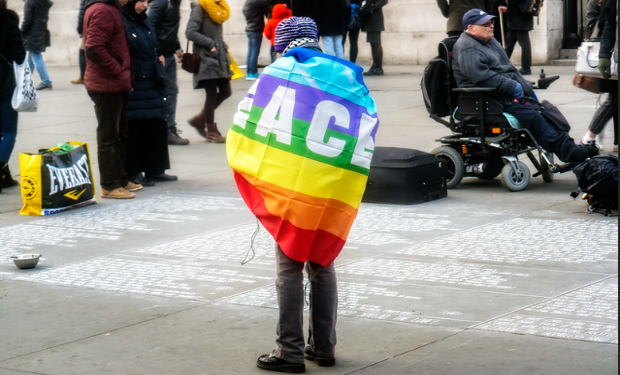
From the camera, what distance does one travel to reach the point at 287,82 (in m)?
4.64

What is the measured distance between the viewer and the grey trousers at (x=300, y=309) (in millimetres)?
4676

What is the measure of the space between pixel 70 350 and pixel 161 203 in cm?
402

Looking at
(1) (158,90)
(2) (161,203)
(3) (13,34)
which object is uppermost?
(3) (13,34)

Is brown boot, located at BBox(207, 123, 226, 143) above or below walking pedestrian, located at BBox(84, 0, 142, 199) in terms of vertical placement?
below

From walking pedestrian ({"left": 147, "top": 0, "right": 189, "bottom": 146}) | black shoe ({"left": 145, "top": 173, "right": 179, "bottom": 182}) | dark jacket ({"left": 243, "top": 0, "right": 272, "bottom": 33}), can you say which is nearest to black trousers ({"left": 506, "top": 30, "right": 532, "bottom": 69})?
dark jacket ({"left": 243, "top": 0, "right": 272, "bottom": 33})

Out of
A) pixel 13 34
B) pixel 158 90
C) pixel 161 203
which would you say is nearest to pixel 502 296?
pixel 161 203

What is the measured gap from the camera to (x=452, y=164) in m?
9.20

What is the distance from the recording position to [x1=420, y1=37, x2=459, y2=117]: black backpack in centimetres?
926

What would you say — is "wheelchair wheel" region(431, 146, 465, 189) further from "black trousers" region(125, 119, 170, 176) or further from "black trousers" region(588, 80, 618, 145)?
"black trousers" region(125, 119, 170, 176)

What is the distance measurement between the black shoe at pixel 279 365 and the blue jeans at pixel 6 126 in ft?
19.5

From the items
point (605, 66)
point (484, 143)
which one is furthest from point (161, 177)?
point (605, 66)

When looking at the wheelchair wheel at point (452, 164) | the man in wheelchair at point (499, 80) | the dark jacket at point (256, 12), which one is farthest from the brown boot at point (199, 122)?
the dark jacket at point (256, 12)

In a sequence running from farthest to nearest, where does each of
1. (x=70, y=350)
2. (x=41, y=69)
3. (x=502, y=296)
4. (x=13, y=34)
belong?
(x=41, y=69) → (x=13, y=34) → (x=502, y=296) → (x=70, y=350)

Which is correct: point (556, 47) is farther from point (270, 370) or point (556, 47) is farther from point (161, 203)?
point (270, 370)
